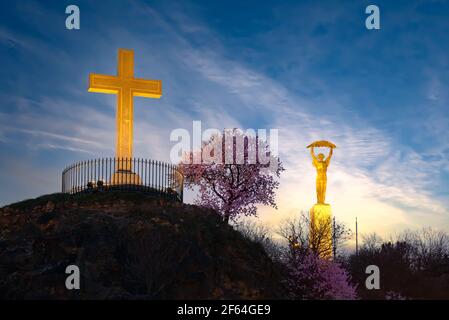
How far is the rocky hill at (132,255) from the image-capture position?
1764cm

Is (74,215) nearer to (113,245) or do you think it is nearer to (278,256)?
(113,245)

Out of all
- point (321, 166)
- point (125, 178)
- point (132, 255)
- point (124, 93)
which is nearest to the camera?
point (132, 255)

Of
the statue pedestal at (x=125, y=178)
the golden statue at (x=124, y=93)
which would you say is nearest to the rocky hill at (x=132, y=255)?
the statue pedestal at (x=125, y=178)

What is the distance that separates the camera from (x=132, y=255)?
18.8 m

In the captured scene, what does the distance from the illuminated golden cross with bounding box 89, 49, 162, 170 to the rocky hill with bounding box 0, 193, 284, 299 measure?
187 inches

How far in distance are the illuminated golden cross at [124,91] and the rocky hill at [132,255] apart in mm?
4762

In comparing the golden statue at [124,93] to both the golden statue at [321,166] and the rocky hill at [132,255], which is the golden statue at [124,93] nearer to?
the rocky hill at [132,255]

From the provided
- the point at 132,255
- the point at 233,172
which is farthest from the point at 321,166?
the point at 132,255

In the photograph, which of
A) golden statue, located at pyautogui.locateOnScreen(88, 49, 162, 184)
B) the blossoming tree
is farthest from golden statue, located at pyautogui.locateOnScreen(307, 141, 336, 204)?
golden statue, located at pyautogui.locateOnScreen(88, 49, 162, 184)

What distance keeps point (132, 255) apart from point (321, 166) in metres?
21.2

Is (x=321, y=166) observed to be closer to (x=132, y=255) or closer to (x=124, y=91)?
(x=124, y=91)

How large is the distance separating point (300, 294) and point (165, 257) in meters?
6.92
